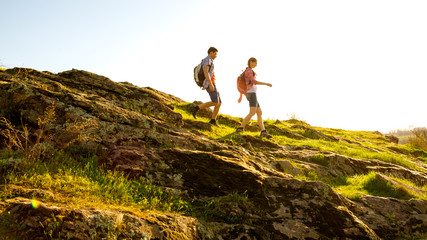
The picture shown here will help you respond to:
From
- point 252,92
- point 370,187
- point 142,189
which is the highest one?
point 252,92

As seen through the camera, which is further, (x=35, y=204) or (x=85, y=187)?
(x=85, y=187)

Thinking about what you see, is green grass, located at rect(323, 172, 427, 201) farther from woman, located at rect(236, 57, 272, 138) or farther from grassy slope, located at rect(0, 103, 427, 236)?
grassy slope, located at rect(0, 103, 427, 236)

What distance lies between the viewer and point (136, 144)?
20.3ft

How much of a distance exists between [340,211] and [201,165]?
2.96 meters

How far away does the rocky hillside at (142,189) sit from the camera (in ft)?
11.2

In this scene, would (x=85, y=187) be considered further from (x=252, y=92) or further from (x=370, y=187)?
(x=252, y=92)

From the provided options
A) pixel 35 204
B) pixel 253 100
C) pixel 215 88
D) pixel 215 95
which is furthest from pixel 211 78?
pixel 35 204

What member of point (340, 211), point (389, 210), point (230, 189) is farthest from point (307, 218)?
point (389, 210)

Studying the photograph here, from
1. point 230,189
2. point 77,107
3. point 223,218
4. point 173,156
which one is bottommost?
point 223,218

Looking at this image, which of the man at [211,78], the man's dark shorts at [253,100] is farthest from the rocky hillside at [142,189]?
the man's dark shorts at [253,100]

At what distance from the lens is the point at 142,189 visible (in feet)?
15.5

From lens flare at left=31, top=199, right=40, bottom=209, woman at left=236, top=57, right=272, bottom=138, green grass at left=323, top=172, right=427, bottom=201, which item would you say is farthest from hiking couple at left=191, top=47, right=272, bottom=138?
lens flare at left=31, top=199, right=40, bottom=209

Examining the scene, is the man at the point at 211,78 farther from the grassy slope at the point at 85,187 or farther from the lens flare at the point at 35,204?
the lens flare at the point at 35,204

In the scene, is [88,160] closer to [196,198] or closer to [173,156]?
[173,156]
